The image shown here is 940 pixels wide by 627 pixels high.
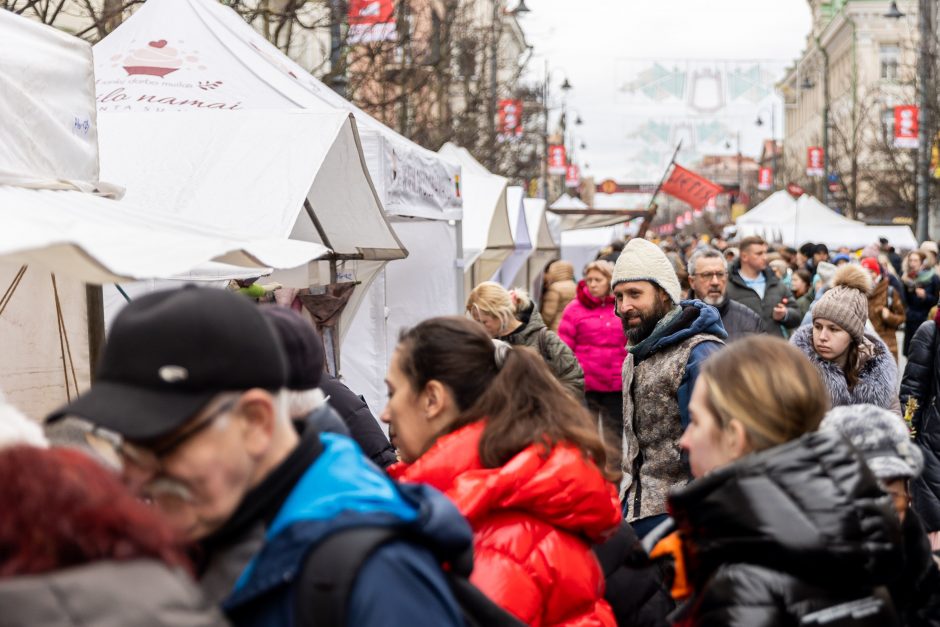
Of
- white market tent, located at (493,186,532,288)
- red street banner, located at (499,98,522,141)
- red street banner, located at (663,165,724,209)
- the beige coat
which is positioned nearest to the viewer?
the beige coat

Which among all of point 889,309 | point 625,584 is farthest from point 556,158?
point 625,584

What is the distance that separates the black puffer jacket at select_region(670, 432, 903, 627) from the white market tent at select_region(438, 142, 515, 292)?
10538 mm

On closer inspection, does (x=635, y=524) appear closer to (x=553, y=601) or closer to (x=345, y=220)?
(x=553, y=601)

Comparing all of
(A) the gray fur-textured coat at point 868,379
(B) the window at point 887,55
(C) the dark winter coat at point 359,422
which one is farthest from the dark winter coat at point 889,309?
(B) the window at point 887,55

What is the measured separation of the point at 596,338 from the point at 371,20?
809 cm

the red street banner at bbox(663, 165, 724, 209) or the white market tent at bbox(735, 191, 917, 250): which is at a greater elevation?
the red street banner at bbox(663, 165, 724, 209)

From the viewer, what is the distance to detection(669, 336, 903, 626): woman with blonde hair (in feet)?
7.97

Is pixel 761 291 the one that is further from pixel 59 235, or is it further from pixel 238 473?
pixel 238 473

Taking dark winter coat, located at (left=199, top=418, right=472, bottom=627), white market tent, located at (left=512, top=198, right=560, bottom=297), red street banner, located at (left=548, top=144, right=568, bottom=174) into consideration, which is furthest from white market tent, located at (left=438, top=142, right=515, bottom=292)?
red street banner, located at (left=548, top=144, right=568, bottom=174)

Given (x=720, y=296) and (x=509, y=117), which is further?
(x=509, y=117)

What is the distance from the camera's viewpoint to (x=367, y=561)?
5.97 ft

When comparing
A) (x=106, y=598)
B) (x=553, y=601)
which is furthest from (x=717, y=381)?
(x=106, y=598)

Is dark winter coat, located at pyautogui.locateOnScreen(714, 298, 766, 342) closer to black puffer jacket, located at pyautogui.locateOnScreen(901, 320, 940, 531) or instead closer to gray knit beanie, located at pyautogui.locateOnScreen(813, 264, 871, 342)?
black puffer jacket, located at pyautogui.locateOnScreen(901, 320, 940, 531)

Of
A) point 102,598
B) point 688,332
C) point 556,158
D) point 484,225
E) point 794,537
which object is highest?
point 556,158
